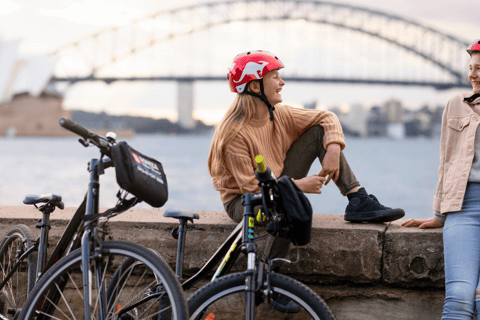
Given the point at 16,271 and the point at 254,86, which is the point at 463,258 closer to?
the point at 254,86

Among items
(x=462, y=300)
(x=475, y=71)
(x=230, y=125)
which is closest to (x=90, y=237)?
(x=230, y=125)

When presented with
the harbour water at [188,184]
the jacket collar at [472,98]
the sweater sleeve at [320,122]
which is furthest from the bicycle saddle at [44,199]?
the harbour water at [188,184]

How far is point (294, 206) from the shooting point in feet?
5.57

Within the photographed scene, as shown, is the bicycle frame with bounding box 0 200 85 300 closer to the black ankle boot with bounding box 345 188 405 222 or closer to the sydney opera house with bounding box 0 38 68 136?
the black ankle boot with bounding box 345 188 405 222

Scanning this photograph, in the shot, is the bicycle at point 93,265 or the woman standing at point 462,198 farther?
the woman standing at point 462,198

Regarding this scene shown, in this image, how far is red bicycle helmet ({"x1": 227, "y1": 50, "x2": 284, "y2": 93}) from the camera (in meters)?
2.32

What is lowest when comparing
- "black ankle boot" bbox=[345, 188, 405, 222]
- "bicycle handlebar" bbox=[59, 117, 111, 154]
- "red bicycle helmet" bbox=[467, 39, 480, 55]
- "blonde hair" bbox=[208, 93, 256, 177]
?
"black ankle boot" bbox=[345, 188, 405, 222]

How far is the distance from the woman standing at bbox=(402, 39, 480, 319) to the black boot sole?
0.18m

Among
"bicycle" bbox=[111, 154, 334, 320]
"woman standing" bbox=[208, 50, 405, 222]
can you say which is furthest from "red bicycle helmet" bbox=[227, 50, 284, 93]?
"bicycle" bbox=[111, 154, 334, 320]

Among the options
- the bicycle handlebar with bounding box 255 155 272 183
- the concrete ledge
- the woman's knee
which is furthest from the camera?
the concrete ledge

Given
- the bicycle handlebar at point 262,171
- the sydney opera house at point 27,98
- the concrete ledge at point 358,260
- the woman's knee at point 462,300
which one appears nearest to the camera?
the bicycle handlebar at point 262,171

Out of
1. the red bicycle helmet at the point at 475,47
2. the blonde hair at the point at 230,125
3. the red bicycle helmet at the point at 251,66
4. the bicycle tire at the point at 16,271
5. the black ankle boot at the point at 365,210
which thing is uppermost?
the red bicycle helmet at the point at 475,47

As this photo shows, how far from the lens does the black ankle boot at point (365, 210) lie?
8.09 ft

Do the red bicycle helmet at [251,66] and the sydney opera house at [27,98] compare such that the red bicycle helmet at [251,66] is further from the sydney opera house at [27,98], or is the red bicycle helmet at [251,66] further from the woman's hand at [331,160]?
the sydney opera house at [27,98]
